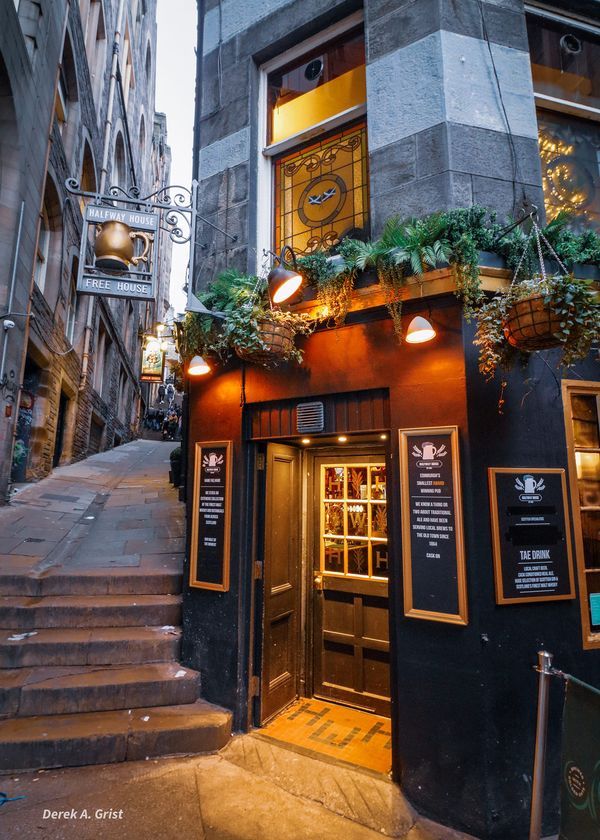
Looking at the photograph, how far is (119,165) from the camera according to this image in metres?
22.1

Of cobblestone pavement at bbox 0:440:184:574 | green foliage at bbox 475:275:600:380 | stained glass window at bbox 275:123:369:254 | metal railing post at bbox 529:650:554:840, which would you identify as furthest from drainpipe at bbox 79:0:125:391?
metal railing post at bbox 529:650:554:840

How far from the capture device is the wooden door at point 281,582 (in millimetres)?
5043

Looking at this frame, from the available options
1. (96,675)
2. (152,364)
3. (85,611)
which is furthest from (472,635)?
(152,364)

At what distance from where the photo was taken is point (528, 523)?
3729mm

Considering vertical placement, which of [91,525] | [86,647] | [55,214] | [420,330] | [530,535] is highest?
[55,214]

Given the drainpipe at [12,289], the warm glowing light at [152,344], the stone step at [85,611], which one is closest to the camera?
the stone step at [85,611]

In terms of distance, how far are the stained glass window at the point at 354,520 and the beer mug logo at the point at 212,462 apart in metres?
1.48

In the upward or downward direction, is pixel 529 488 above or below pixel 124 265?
below

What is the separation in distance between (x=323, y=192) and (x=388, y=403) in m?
2.79

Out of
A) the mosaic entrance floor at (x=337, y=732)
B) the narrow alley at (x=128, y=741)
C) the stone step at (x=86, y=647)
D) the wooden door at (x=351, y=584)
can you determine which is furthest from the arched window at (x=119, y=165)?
the mosaic entrance floor at (x=337, y=732)

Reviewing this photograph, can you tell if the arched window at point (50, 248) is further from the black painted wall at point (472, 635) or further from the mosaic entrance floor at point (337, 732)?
the mosaic entrance floor at point (337, 732)

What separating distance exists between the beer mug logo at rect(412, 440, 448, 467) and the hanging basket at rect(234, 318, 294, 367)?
151 centimetres

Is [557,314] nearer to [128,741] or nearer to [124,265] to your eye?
[124,265]

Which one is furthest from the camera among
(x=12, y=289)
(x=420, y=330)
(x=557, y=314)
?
(x=12, y=289)
